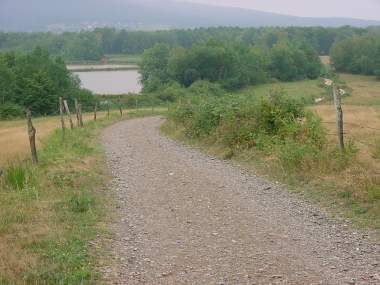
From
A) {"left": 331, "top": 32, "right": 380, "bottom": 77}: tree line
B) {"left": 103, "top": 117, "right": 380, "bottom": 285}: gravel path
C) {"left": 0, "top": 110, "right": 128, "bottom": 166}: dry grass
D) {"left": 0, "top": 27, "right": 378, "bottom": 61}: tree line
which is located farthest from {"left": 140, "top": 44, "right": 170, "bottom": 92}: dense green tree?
{"left": 103, "top": 117, "right": 380, "bottom": 285}: gravel path

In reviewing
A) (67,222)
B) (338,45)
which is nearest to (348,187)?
(67,222)

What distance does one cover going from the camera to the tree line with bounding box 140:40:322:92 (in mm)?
101250

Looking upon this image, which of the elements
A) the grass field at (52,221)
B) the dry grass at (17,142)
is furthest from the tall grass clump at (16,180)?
the dry grass at (17,142)

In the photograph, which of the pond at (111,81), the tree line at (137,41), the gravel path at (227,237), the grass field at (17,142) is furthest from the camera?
the tree line at (137,41)

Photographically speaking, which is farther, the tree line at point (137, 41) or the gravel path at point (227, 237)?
the tree line at point (137, 41)

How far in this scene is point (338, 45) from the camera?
123 m

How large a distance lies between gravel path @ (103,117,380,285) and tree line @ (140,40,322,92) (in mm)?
84741

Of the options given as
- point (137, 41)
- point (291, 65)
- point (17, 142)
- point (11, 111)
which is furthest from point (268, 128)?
point (137, 41)

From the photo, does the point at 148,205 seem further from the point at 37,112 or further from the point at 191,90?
the point at 191,90

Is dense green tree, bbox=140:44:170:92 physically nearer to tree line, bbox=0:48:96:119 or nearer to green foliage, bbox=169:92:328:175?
tree line, bbox=0:48:96:119

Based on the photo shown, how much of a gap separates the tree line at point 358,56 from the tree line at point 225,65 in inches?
212

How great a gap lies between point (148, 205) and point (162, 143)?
1144 centimetres

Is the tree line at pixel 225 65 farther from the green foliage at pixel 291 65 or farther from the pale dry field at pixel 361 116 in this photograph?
the pale dry field at pixel 361 116

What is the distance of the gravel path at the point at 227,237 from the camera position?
720 cm
